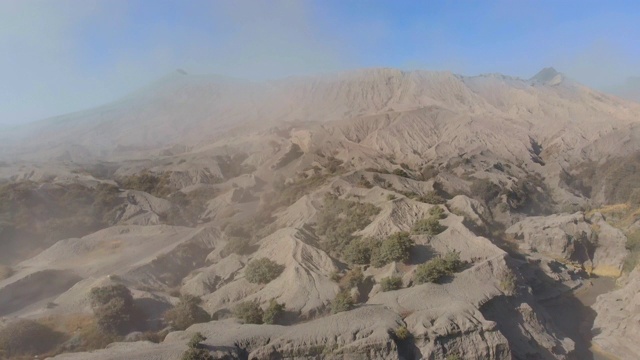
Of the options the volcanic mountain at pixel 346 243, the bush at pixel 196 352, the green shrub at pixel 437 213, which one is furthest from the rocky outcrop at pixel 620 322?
the bush at pixel 196 352

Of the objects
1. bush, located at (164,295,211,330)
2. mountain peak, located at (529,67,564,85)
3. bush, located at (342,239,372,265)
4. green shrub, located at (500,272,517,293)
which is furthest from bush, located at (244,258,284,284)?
mountain peak, located at (529,67,564,85)

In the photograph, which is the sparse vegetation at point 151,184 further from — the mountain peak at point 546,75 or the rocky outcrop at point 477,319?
the mountain peak at point 546,75

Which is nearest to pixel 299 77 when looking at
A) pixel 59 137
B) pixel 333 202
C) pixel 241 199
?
pixel 59 137

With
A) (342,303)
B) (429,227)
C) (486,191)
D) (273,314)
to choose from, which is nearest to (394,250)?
(429,227)

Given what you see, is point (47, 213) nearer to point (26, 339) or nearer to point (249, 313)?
point (26, 339)

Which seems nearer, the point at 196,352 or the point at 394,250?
the point at 196,352
